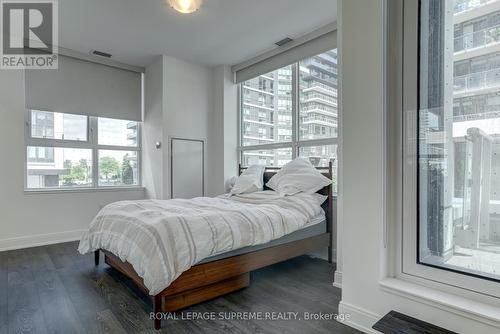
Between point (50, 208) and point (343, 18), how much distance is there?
172 inches

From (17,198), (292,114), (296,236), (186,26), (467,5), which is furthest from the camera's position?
(292,114)

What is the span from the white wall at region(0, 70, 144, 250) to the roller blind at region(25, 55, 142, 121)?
19 centimetres

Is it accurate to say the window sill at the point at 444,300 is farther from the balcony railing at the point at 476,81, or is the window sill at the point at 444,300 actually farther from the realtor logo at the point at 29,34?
the realtor logo at the point at 29,34

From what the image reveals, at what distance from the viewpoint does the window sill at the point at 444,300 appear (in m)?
1.34

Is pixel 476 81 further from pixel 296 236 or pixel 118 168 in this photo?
pixel 118 168

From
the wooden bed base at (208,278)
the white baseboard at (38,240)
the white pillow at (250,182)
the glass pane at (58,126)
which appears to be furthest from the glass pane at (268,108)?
the white baseboard at (38,240)

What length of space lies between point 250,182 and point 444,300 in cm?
253

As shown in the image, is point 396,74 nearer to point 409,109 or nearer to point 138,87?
point 409,109

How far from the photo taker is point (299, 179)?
3.28 m

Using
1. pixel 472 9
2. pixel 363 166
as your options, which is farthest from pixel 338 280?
pixel 472 9

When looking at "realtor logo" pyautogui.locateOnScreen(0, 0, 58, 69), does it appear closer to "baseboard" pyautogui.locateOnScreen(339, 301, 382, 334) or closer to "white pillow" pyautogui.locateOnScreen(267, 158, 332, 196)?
"white pillow" pyautogui.locateOnScreen(267, 158, 332, 196)

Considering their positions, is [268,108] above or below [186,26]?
below

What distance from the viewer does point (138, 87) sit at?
15.8ft

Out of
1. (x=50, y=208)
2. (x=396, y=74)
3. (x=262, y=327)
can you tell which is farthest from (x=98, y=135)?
(x=396, y=74)
